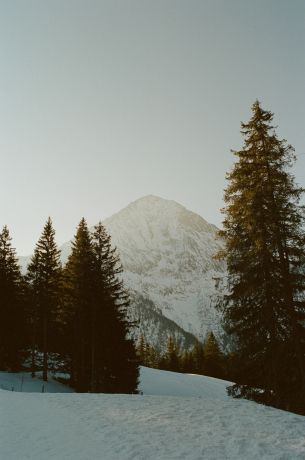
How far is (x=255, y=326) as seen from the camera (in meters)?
17.8

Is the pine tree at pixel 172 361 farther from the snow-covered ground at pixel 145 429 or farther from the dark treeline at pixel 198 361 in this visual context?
the snow-covered ground at pixel 145 429

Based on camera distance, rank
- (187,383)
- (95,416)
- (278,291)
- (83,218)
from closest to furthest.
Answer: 1. (95,416)
2. (278,291)
3. (83,218)
4. (187,383)

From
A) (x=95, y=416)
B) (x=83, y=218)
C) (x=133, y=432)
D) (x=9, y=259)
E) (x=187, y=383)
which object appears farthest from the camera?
(x=187, y=383)

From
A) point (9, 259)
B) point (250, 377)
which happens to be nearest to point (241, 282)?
point (250, 377)

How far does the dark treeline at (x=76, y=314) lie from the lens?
2775cm

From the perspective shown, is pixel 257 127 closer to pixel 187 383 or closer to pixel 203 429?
pixel 203 429

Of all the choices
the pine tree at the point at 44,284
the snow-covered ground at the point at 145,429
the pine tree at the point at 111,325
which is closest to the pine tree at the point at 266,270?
the snow-covered ground at the point at 145,429

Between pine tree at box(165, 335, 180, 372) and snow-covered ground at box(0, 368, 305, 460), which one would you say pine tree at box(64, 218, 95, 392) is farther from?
pine tree at box(165, 335, 180, 372)

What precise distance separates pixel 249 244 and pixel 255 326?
3.75 meters

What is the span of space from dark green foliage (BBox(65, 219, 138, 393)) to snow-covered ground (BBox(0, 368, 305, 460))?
11160mm

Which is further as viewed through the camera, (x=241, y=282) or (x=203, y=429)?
(x=241, y=282)

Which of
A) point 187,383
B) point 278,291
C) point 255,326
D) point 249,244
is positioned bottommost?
point 187,383

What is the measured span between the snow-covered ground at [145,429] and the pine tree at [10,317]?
17.9 meters

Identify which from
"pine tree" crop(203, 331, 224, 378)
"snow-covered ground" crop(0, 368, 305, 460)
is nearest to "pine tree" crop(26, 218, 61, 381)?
"snow-covered ground" crop(0, 368, 305, 460)
